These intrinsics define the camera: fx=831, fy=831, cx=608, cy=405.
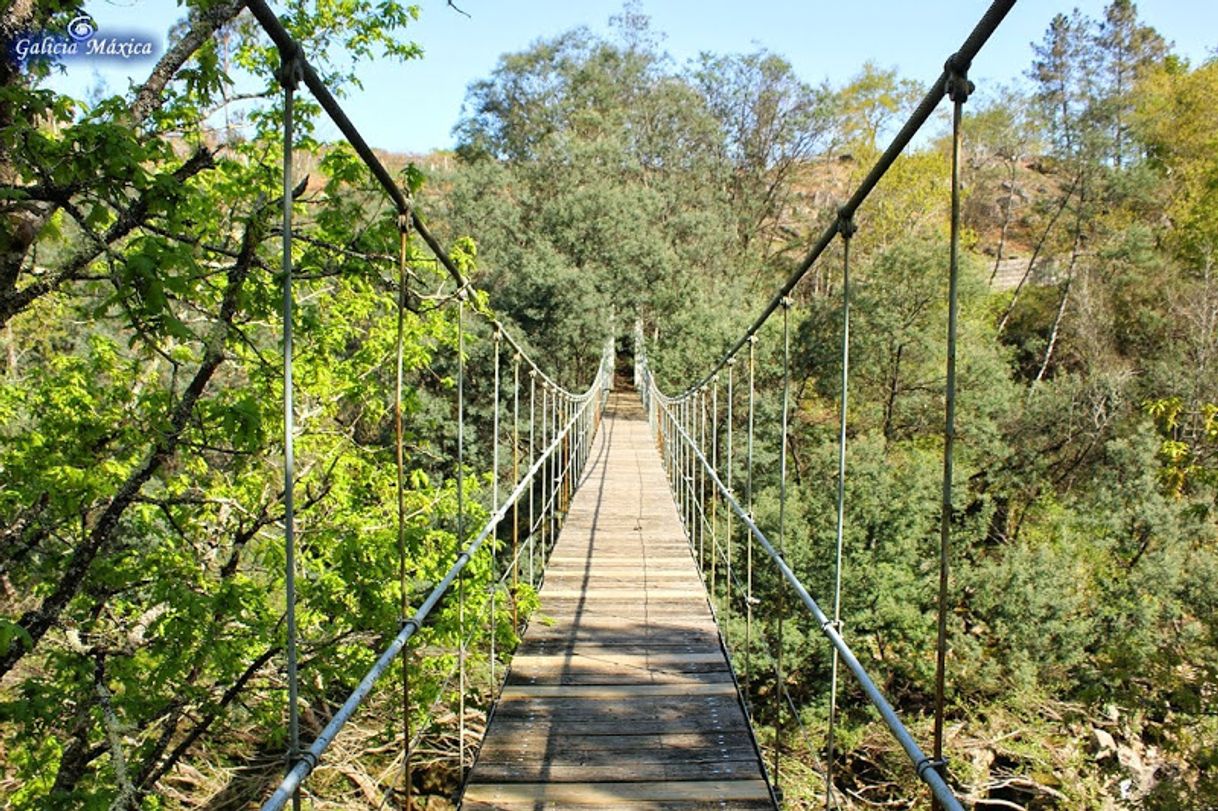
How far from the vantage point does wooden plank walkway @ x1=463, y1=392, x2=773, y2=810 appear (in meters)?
2.23

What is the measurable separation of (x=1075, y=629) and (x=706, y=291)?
34.7 feet

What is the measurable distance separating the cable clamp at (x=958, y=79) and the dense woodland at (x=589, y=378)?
1.77 m

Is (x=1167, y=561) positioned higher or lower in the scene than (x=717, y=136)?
lower

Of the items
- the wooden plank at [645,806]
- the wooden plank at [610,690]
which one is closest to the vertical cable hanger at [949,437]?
the wooden plank at [645,806]

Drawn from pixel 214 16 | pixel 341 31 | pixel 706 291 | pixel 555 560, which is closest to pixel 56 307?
pixel 341 31

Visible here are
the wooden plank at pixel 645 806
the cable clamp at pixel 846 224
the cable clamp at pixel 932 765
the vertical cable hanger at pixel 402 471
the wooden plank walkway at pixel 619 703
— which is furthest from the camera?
the wooden plank walkway at pixel 619 703

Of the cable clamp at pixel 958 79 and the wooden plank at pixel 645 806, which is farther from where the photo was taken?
the wooden plank at pixel 645 806

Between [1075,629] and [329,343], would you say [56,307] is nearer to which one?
[329,343]

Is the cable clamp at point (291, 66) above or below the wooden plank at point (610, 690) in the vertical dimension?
above

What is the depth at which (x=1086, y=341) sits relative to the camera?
→ 1691 centimetres

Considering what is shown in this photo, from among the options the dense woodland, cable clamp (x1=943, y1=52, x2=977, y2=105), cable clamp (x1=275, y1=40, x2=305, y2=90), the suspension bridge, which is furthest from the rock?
cable clamp (x1=275, y1=40, x2=305, y2=90)

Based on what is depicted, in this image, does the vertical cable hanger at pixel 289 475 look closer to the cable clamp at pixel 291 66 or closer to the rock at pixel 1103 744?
the cable clamp at pixel 291 66

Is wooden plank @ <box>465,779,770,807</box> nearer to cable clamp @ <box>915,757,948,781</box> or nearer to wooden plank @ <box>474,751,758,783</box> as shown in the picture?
wooden plank @ <box>474,751,758,783</box>

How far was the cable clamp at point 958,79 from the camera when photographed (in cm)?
115
